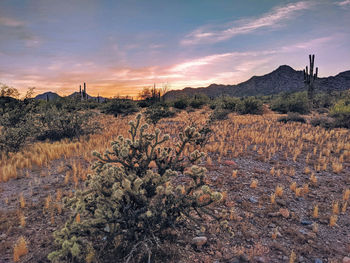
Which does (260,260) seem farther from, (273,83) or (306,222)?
(273,83)

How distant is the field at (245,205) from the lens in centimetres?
313

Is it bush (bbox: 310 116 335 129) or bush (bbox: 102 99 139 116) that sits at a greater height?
bush (bbox: 102 99 139 116)

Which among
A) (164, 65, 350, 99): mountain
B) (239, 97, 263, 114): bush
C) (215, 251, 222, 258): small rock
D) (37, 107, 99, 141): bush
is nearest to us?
(215, 251, 222, 258): small rock

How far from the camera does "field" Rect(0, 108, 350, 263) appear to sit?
313 centimetres

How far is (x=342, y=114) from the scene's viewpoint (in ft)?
45.3

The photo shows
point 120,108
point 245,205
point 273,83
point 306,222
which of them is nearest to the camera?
point 306,222

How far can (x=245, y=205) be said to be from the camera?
4398 mm

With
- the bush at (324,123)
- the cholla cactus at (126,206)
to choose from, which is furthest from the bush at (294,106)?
the cholla cactus at (126,206)

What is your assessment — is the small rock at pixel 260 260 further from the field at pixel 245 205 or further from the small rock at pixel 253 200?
the small rock at pixel 253 200

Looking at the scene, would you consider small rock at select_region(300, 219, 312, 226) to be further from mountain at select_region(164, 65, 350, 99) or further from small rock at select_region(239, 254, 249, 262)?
mountain at select_region(164, 65, 350, 99)

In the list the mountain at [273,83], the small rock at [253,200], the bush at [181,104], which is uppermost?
the mountain at [273,83]

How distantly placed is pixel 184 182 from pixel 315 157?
5263 millimetres

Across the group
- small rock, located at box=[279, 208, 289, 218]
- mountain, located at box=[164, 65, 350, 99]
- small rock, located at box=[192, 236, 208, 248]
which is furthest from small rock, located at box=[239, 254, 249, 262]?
mountain, located at box=[164, 65, 350, 99]

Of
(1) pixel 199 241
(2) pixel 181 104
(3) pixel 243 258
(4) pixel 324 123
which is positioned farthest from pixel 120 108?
(3) pixel 243 258
